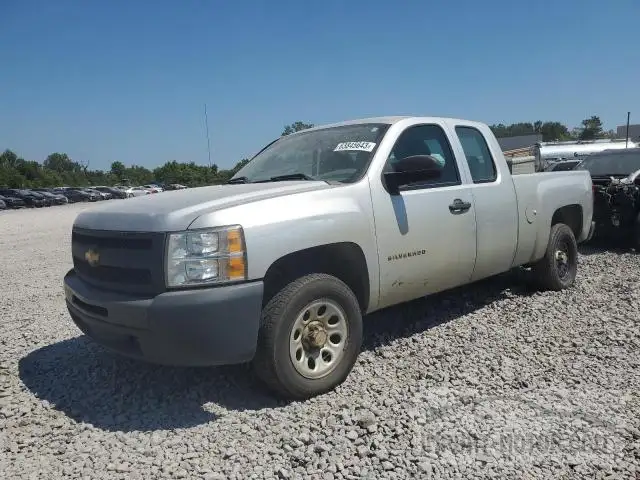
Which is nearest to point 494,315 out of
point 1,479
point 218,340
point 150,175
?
point 218,340

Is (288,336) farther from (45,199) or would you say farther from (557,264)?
(45,199)

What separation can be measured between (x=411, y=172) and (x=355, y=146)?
548 millimetres

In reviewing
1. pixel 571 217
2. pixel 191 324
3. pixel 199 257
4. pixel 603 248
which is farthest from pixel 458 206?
pixel 603 248

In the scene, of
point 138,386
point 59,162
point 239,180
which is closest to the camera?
point 138,386

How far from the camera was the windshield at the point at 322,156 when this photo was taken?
154 inches

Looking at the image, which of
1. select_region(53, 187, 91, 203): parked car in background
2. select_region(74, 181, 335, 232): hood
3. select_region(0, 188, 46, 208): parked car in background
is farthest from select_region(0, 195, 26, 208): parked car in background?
select_region(74, 181, 335, 232): hood

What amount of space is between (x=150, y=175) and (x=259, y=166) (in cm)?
11229

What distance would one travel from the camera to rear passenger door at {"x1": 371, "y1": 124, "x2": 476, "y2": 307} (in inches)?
147

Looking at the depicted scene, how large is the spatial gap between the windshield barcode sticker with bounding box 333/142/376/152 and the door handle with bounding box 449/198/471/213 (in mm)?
846

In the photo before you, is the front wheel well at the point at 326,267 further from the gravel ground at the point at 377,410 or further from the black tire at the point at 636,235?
the black tire at the point at 636,235

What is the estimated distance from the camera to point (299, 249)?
319cm

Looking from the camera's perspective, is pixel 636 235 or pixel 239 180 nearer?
pixel 239 180

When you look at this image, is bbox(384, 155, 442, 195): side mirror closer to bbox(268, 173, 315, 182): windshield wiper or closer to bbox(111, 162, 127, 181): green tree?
bbox(268, 173, 315, 182): windshield wiper

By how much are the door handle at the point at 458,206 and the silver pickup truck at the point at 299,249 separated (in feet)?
0.04
